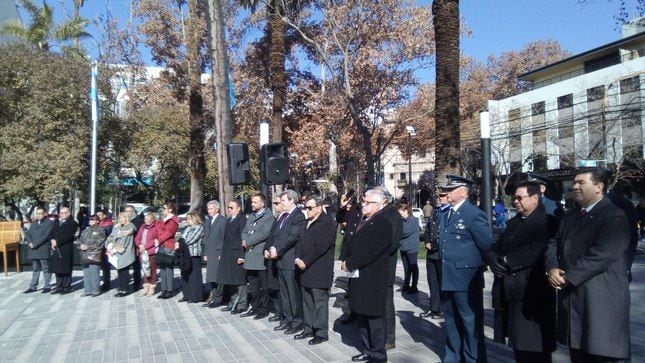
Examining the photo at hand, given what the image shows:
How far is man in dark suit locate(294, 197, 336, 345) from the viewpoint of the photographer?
261 inches

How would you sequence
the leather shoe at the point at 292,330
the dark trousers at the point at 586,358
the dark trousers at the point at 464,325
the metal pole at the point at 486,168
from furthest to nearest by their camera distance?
the metal pole at the point at 486,168 < the leather shoe at the point at 292,330 < the dark trousers at the point at 464,325 < the dark trousers at the point at 586,358

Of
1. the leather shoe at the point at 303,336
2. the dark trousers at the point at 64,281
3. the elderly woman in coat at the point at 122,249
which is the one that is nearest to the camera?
the leather shoe at the point at 303,336

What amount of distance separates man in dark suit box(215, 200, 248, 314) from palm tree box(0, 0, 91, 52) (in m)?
23.7

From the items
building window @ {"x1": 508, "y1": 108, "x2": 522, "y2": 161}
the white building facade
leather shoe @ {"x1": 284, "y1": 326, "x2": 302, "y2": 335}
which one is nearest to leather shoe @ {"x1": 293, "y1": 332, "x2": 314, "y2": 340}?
leather shoe @ {"x1": 284, "y1": 326, "x2": 302, "y2": 335}

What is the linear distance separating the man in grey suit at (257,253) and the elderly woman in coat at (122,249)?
3.35 meters

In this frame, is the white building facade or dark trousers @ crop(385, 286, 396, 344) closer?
dark trousers @ crop(385, 286, 396, 344)

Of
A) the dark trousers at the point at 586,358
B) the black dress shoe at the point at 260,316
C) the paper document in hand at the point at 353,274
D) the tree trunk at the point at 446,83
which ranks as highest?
the tree trunk at the point at 446,83

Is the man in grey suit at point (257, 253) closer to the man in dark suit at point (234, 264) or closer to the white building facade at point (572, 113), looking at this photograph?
the man in dark suit at point (234, 264)

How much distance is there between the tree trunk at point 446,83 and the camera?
9555 mm

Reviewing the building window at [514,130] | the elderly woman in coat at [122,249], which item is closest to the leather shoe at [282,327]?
the elderly woman in coat at [122,249]

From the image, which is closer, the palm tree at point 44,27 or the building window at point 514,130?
the palm tree at point 44,27

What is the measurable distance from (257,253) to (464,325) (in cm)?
383

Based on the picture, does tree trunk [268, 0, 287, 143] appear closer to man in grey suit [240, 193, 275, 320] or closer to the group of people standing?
the group of people standing

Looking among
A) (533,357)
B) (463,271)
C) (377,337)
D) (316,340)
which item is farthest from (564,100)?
(533,357)
